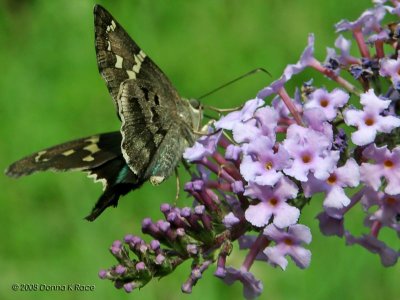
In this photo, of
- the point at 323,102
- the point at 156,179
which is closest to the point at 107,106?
the point at 156,179

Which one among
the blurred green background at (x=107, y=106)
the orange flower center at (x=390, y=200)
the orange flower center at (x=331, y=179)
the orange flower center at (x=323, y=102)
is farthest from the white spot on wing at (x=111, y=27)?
the blurred green background at (x=107, y=106)

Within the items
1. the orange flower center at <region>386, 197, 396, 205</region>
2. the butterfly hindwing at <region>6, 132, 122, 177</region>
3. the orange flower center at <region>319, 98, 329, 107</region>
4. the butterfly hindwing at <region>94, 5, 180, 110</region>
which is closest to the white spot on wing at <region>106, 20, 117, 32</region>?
the butterfly hindwing at <region>94, 5, 180, 110</region>

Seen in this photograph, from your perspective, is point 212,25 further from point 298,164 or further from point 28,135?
Result: point 298,164

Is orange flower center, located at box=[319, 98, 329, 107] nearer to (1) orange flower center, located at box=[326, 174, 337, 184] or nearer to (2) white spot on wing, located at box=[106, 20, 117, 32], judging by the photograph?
(1) orange flower center, located at box=[326, 174, 337, 184]

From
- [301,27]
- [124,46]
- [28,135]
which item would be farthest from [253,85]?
[124,46]

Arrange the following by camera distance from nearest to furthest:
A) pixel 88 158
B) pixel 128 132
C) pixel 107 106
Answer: pixel 128 132
pixel 88 158
pixel 107 106

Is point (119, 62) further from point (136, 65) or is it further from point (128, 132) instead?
point (128, 132)
